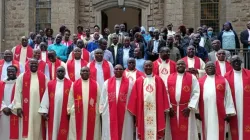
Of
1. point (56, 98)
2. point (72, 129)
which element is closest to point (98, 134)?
point (72, 129)

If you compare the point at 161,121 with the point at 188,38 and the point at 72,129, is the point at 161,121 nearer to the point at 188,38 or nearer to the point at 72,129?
the point at 72,129

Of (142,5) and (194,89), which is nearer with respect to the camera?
(194,89)

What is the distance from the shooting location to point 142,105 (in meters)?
9.39

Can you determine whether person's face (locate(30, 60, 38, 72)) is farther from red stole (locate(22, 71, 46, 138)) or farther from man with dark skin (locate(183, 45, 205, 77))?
man with dark skin (locate(183, 45, 205, 77))

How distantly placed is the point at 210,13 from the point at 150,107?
34.4 ft

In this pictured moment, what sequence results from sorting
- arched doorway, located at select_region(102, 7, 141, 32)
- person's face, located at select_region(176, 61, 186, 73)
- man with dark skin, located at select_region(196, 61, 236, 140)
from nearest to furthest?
man with dark skin, located at select_region(196, 61, 236, 140) → person's face, located at select_region(176, 61, 186, 73) → arched doorway, located at select_region(102, 7, 141, 32)

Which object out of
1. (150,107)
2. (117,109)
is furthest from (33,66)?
(150,107)

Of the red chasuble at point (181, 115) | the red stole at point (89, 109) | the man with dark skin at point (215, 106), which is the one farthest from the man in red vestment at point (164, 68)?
the red stole at point (89, 109)

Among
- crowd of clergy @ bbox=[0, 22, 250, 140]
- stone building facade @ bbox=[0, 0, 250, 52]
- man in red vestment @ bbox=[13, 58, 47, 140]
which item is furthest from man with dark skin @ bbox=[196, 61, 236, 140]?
stone building facade @ bbox=[0, 0, 250, 52]

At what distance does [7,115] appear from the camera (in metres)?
10.0

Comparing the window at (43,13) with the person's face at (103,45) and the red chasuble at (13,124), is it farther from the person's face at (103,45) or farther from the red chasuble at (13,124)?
the red chasuble at (13,124)

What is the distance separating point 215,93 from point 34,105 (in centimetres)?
388

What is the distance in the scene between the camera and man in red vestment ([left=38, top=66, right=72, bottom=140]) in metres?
9.73

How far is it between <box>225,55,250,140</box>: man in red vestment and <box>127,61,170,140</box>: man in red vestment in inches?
55.6
